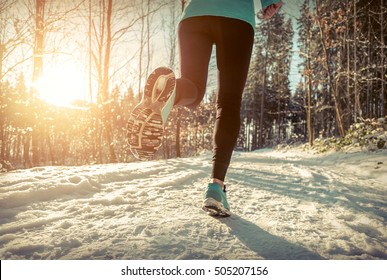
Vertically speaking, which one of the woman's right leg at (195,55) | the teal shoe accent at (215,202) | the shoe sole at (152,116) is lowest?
→ the teal shoe accent at (215,202)

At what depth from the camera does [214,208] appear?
1.39m

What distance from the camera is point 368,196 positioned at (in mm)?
2115

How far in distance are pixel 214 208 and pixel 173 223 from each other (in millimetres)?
229

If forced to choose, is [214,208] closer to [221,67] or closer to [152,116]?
[152,116]

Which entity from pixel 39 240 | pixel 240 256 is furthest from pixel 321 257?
pixel 39 240

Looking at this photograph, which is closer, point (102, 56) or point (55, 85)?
point (55, 85)

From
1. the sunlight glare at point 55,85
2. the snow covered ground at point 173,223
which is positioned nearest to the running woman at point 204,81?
the snow covered ground at point 173,223

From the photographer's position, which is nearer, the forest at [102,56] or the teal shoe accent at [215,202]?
the teal shoe accent at [215,202]

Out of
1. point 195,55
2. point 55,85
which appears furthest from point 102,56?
point 195,55

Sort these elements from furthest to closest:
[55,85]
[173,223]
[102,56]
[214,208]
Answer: [102,56]
[55,85]
[214,208]
[173,223]

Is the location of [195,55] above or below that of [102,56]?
below

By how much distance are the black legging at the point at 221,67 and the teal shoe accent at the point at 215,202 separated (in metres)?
0.07

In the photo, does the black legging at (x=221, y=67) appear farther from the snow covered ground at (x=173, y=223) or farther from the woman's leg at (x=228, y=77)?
the snow covered ground at (x=173, y=223)

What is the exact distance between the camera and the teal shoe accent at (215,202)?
4.58 feet
